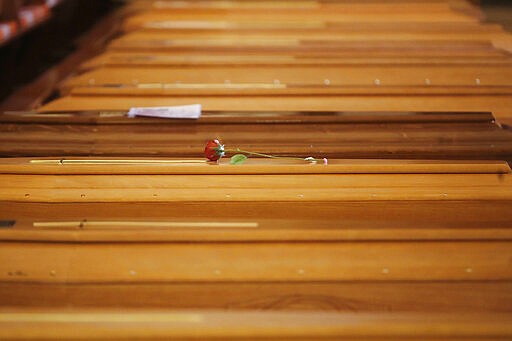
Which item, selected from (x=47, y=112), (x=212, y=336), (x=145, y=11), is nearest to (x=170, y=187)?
(x=212, y=336)

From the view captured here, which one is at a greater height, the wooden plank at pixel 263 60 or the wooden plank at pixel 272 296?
the wooden plank at pixel 263 60

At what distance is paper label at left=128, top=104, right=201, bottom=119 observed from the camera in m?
1.59

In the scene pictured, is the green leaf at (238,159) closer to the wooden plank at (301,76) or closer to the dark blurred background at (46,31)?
the wooden plank at (301,76)

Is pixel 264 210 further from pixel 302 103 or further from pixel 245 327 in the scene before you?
pixel 302 103

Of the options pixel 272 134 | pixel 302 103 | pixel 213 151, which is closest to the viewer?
pixel 213 151

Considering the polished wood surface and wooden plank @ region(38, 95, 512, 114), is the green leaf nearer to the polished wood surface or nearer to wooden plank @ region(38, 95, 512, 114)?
the polished wood surface

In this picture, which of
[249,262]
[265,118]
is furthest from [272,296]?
[265,118]

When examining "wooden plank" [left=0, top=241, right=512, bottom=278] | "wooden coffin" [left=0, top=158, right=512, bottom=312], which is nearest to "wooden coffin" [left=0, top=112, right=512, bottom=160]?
"wooden coffin" [left=0, top=158, right=512, bottom=312]

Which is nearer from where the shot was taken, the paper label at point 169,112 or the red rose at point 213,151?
the red rose at point 213,151

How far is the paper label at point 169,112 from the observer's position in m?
1.59

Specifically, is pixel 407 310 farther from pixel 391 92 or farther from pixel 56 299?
pixel 391 92

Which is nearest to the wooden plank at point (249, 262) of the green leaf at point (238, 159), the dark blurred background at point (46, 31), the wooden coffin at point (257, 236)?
the wooden coffin at point (257, 236)

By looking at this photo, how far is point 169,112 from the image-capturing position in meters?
1.60

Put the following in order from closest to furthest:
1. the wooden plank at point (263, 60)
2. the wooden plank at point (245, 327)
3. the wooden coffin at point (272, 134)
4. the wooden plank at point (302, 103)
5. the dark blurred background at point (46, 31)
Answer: the wooden plank at point (245, 327) → the wooden coffin at point (272, 134) → the wooden plank at point (302, 103) → the wooden plank at point (263, 60) → the dark blurred background at point (46, 31)
